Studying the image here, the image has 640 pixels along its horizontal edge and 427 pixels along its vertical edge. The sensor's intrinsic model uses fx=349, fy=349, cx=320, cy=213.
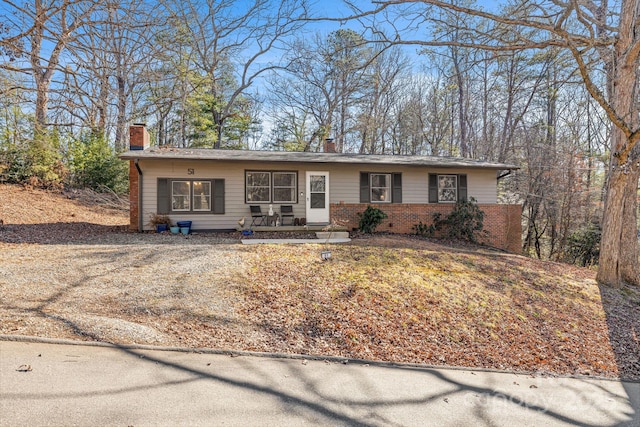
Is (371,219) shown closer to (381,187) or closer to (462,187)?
(381,187)

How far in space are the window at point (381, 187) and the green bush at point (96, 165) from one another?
1207 centimetres

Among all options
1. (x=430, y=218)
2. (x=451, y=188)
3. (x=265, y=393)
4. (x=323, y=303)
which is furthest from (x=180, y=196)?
(x=451, y=188)

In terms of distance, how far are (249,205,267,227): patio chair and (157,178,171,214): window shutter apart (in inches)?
103

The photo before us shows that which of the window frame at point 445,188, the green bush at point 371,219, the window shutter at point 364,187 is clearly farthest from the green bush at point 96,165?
the window frame at point 445,188

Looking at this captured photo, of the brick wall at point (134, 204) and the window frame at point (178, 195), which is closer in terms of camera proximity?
the brick wall at point (134, 204)

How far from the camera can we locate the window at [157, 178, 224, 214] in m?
11.0

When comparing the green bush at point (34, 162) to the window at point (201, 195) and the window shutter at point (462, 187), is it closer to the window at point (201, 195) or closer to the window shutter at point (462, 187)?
the window at point (201, 195)

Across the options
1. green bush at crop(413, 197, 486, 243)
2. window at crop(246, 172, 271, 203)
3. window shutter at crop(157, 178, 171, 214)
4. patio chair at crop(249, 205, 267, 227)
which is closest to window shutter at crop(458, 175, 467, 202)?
green bush at crop(413, 197, 486, 243)

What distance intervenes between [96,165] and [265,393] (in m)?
16.7

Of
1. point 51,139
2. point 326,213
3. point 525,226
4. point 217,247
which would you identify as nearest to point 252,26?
point 51,139

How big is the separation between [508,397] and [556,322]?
3.15 m

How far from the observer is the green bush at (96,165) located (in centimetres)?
1565

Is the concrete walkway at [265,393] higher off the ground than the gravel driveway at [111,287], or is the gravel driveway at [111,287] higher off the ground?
the gravel driveway at [111,287]

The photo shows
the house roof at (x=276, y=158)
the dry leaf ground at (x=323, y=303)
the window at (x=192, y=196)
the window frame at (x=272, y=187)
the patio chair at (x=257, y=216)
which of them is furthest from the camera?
the window frame at (x=272, y=187)
